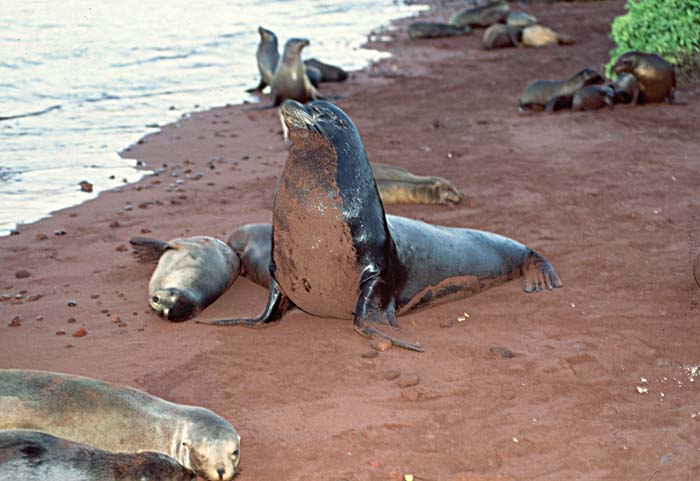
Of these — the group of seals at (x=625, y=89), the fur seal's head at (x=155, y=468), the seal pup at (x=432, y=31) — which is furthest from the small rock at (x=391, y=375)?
the seal pup at (x=432, y=31)

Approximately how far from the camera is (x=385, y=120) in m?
11.2

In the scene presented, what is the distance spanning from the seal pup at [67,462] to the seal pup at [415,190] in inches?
186

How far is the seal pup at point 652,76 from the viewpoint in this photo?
1089 centimetres

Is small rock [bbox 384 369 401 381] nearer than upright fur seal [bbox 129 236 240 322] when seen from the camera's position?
Yes

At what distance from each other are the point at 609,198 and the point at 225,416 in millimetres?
4345

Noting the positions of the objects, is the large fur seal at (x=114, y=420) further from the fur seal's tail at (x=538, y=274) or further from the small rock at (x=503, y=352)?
the fur seal's tail at (x=538, y=274)

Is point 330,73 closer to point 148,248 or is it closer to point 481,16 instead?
point 481,16

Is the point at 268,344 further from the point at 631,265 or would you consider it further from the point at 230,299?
the point at 631,265

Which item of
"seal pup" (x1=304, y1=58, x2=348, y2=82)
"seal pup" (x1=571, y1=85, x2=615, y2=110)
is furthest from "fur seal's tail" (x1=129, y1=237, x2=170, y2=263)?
"seal pup" (x1=304, y1=58, x2=348, y2=82)

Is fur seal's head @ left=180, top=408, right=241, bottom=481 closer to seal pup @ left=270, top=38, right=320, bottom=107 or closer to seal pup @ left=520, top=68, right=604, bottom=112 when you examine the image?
seal pup @ left=520, top=68, right=604, bottom=112

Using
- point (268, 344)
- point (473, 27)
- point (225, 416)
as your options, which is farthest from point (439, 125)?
point (473, 27)

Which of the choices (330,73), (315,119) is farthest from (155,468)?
(330,73)

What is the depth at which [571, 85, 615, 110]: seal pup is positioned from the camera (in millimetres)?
10938

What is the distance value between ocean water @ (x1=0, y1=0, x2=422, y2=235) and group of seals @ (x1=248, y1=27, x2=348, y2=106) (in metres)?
0.57
